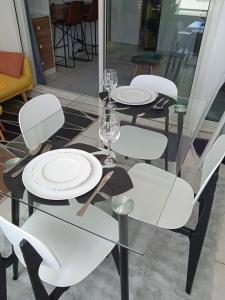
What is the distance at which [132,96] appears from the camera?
64.3 inches

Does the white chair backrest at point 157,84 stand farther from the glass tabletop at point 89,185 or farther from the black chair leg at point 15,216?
the black chair leg at point 15,216

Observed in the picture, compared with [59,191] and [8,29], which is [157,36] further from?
[59,191]

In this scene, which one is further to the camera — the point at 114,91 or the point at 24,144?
the point at 114,91

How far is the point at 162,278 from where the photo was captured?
1365mm

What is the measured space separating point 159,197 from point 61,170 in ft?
1.50

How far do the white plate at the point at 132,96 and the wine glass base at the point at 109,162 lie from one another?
54cm

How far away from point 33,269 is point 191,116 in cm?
130

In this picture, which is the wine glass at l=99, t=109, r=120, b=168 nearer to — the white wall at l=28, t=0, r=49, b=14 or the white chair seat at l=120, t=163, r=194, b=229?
the white chair seat at l=120, t=163, r=194, b=229

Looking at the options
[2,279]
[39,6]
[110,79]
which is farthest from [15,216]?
[39,6]

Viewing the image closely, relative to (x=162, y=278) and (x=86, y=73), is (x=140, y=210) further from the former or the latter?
(x=86, y=73)

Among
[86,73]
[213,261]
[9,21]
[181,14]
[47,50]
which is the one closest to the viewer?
[213,261]

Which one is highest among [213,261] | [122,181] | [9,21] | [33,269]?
[9,21]

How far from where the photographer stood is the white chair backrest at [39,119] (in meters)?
1.42

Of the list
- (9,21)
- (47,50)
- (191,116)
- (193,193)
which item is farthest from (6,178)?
(47,50)
